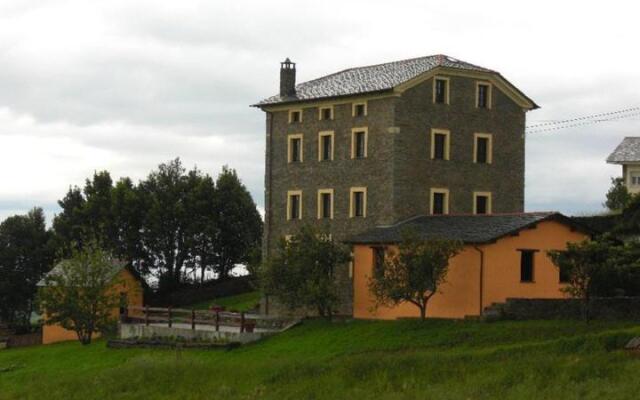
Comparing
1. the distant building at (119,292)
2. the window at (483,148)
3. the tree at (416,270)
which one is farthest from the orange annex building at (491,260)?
the distant building at (119,292)

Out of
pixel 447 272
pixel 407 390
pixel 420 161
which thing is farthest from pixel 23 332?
pixel 407 390

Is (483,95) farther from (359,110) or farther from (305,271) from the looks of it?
(305,271)

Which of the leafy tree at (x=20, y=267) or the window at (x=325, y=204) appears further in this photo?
the leafy tree at (x=20, y=267)

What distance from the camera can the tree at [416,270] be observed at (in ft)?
155

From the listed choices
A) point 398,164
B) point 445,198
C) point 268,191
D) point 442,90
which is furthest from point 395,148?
point 268,191

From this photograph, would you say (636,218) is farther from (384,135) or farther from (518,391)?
(518,391)

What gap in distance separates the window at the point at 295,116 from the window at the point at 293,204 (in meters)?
3.47

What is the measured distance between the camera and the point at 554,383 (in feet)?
98.4

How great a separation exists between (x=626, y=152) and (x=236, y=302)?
4034 cm

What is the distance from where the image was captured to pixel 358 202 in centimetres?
5888

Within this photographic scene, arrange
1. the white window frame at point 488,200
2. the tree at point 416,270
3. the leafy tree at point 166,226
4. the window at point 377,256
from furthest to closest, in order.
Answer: the leafy tree at point 166,226, the white window frame at point 488,200, the window at point 377,256, the tree at point 416,270

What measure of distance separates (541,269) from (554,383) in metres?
21.1

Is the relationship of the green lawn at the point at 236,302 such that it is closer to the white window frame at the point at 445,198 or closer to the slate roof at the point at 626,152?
the white window frame at the point at 445,198

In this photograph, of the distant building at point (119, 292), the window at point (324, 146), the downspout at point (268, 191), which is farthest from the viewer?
the distant building at point (119, 292)
